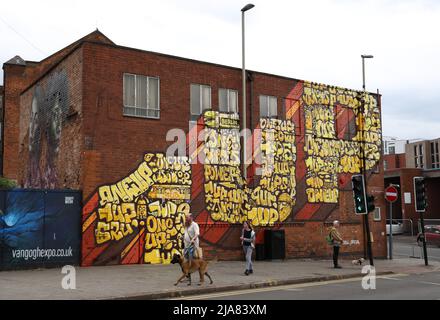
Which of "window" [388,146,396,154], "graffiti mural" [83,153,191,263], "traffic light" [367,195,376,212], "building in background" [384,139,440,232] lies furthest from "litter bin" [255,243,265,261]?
"window" [388,146,396,154]

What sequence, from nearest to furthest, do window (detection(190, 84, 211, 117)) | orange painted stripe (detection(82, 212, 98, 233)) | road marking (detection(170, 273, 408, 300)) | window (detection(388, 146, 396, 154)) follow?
road marking (detection(170, 273, 408, 300)) < orange painted stripe (detection(82, 212, 98, 233)) < window (detection(190, 84, 211, 117)) < window (detection(388, 146, 396, 154))

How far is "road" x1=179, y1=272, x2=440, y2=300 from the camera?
1198cm

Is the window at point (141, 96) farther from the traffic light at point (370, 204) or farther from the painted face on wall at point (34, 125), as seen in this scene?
the traffic light at point (370, 204)

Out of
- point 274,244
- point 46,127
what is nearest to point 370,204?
point 274,244

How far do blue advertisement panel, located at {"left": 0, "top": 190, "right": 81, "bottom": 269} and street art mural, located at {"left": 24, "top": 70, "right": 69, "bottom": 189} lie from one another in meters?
3.21

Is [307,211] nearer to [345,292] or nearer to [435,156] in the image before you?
[345,292]

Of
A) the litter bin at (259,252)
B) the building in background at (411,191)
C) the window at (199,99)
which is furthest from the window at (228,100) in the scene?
the building in background at (411,191)

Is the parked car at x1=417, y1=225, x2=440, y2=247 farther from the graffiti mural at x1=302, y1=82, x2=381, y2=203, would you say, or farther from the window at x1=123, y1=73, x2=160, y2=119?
the window at x1=123, y1=73, x2=160, y2=119

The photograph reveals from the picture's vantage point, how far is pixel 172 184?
1942cm

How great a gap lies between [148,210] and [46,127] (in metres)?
6.18

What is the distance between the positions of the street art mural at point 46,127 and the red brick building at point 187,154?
8cm

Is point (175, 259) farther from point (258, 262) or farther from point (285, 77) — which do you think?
point (285, 77)

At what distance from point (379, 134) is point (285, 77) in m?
6.28

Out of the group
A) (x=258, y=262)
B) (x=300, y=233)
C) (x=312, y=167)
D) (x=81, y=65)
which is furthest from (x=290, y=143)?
(x=81, y=65)
